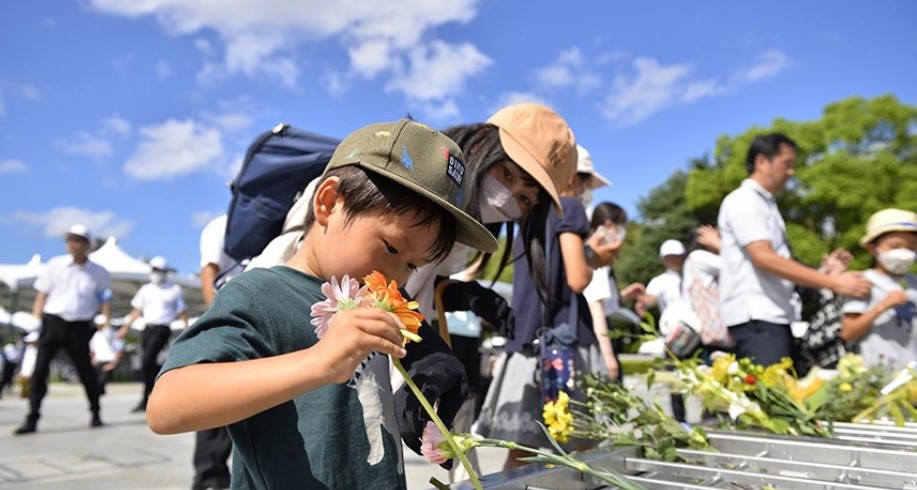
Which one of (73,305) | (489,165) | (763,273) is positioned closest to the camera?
(489,165)

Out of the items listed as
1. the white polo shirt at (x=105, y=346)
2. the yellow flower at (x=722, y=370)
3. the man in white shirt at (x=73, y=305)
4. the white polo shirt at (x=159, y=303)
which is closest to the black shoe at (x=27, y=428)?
the man in white shirt at (x=73, y=305)

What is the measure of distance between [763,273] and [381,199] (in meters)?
2.82

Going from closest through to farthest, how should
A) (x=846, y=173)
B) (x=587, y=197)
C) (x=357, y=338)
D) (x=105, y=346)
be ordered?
(x=357, y=338), (x=587, y=197), (x=105, y=346), (x=846, y=173)

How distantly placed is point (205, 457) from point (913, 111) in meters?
29.3

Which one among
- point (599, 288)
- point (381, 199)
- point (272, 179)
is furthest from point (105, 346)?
point (381, 199)

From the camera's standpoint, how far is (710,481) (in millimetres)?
1166

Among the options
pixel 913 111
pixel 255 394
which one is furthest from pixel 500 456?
pixel 913 111

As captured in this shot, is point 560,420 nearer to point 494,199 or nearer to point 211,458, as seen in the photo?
point 494,199

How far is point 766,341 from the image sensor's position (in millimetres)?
3273

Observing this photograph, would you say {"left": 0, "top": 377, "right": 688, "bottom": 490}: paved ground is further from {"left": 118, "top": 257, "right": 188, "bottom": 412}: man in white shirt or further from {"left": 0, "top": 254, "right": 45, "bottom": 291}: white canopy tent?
{"left": 0, "top": 254, "right": 45, "bottom": 291}: white canopy tent

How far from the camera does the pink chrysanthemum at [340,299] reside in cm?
84

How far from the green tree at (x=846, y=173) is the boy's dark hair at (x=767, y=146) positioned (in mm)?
21821

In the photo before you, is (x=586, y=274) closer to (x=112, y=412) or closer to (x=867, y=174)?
(x=112, y=412)

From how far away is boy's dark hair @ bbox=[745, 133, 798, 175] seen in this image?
366 centimetres
